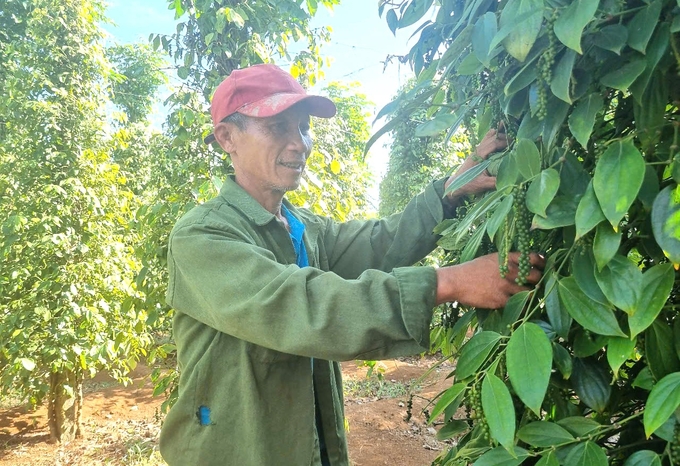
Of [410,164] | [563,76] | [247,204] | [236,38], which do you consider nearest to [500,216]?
[563,76]

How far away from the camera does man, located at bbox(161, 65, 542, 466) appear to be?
28.3 inches

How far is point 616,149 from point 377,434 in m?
3.47

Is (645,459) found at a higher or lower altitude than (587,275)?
lower

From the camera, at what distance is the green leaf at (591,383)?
0.59 meters

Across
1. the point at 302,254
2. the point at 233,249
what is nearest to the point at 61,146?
the point at 302,254

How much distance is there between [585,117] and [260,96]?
0.84 metres

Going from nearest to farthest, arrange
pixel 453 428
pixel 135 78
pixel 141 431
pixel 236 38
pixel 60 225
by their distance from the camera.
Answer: pixel 453 428, pixel 236 38, pixel 60 225, pixel 141 431, pixel 135 78

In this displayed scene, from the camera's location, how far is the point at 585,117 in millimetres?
553

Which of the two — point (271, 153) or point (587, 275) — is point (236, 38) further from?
point (587, 275)

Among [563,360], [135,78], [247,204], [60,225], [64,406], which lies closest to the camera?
[563,360]

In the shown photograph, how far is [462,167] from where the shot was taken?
1104mm

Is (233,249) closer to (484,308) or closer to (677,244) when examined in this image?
(484,308)

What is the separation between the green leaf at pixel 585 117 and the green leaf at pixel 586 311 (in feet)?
0.52

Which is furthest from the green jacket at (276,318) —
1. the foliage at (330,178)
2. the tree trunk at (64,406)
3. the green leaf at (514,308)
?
the tree trunk at (64,406)
